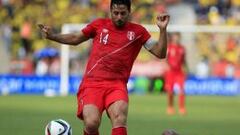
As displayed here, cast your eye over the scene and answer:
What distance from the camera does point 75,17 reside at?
111ft

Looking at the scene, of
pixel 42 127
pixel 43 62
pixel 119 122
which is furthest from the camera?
pixel 43 62

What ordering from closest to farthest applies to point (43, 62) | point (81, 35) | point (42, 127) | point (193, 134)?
point (81, 35), point (193, 134), point (42, 127), point (43, 62)

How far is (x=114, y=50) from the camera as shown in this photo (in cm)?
980

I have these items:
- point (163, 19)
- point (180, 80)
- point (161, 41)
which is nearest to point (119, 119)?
point (161, 41)

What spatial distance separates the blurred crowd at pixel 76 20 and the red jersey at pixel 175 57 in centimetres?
961

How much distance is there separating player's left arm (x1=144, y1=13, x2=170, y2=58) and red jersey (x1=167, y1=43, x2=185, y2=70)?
1170cm

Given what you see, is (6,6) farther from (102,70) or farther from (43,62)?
(102,70)

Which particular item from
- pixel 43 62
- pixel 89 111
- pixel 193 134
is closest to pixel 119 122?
pixel 89 111

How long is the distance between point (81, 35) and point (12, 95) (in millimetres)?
19033

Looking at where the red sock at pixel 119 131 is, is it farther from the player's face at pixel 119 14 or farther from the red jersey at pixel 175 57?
the red jersey at pixel 175 57

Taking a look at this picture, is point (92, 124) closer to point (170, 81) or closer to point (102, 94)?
point (102, 94)

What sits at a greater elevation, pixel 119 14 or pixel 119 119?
pixel 119 14

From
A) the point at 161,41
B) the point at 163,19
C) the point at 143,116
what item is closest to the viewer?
the point at 163,19

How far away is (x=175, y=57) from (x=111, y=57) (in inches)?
468
